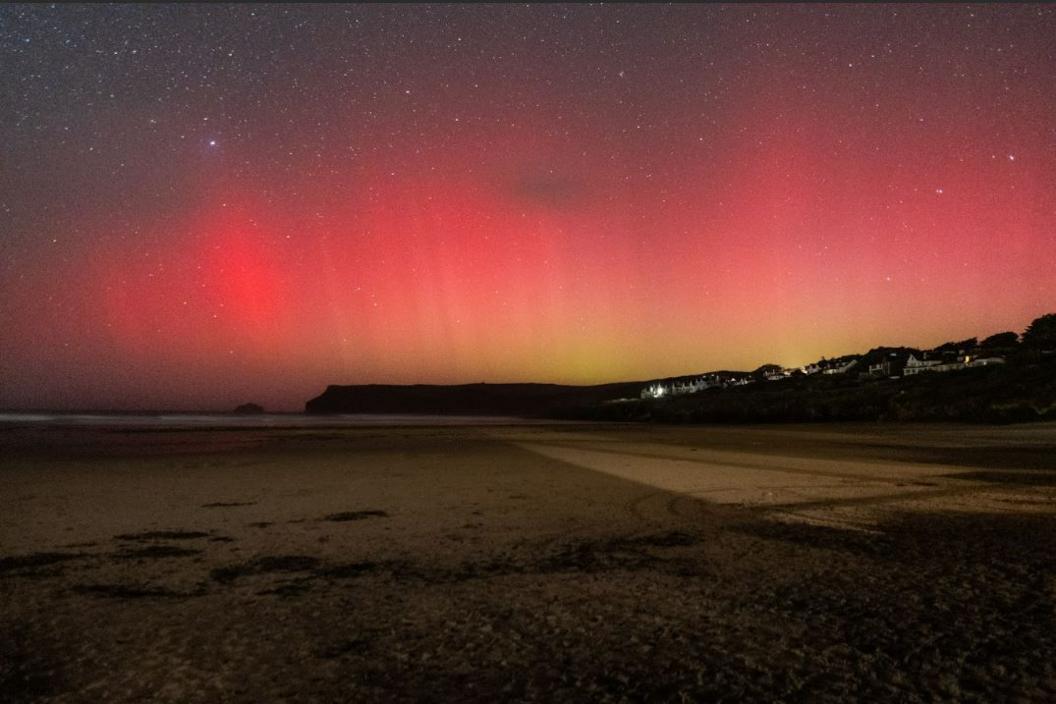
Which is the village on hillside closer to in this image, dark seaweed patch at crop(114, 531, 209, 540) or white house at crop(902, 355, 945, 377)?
white house at crop(902, 355, 945, 377)

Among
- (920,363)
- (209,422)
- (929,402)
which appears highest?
(920,363)

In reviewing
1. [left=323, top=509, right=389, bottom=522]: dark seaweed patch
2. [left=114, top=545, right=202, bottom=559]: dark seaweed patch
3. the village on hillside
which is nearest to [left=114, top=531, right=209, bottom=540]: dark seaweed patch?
[left=114, top=545, right=202, bottom=559]: dark seaweed patch

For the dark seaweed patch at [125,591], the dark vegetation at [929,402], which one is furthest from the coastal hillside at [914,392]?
the dark seaweed patch at [125,591]

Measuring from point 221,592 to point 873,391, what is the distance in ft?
157

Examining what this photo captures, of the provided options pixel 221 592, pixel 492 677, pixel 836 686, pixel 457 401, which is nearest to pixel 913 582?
pixel 836 686

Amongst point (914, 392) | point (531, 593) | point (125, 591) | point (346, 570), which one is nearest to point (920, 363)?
point (914, 392)

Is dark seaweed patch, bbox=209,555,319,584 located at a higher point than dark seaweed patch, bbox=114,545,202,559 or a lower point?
lower

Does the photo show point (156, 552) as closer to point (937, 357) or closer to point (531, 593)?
point (531, 593)

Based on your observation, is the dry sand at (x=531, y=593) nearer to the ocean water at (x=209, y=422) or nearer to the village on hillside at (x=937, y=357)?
the ocean water at (x=209, y=422)

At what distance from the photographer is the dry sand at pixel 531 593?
315 cm

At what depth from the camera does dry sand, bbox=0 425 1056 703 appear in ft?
10.3

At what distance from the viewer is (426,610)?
4262mm

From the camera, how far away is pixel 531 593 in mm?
4617

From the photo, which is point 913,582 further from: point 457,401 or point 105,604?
point 457,401
